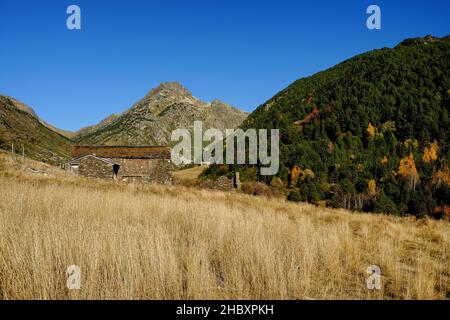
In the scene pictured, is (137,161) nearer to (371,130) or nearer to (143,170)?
(143,170)

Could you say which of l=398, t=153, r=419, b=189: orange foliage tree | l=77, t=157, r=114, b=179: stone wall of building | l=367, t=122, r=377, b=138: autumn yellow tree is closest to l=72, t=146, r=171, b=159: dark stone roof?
l=77, t=157, r=114, b=179: stone wall of building

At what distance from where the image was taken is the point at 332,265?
5.71m

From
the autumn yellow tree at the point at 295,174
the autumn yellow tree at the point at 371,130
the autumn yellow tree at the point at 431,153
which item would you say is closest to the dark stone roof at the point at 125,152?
the autumn yellow tree at the point at 295,174

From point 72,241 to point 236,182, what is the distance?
34.9 meters

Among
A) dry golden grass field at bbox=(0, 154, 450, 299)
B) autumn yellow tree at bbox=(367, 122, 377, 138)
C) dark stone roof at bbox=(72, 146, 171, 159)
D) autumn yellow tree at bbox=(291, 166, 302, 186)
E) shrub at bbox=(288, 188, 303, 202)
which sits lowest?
shrub at bbox=(288, 188, 303, 202)

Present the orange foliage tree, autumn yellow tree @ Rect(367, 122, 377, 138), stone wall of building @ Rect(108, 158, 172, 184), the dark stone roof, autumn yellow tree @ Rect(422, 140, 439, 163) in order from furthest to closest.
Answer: autumn yellow tree @ Rect(367, 122, 377, 138) → autumn yellow tree @ Rect(422, 140, 439, 163) → the orange foliage tree → the dark stone roof → stone wall of building @ Rect(108, 158, 172, 184)

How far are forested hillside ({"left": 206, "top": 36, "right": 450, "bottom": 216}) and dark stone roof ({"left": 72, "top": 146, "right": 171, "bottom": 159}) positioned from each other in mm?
14922

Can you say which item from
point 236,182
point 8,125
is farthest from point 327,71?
point 8,125

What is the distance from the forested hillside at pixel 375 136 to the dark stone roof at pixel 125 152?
1492 cm

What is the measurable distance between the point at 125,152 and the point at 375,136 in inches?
1594

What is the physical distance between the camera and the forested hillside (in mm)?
44656

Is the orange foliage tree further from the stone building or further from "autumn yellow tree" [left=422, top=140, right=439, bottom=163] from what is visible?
the stone building

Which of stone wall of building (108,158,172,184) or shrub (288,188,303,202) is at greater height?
stone wall of building (108,158,172,184)
